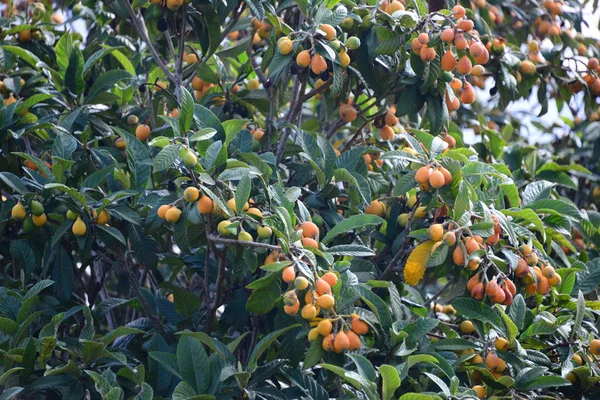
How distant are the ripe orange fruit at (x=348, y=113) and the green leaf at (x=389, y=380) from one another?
4.17ft

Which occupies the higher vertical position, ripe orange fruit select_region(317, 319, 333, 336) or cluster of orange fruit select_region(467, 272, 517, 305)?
ripe orange fruit select_region(317, 319, 333, 336)

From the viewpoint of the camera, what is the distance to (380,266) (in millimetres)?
3066

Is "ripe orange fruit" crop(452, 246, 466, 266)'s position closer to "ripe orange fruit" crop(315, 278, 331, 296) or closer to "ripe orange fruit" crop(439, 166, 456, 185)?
"ripe orange fruit" crop(439, 166, 456, 185)

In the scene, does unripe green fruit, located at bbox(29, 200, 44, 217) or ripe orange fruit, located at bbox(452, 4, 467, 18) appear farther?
ripe orange fruit, located at bbox(452, 4, 467, 18)

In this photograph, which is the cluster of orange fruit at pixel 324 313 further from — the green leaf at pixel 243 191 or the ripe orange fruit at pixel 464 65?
the ripe orange fruit at pixel 464 65

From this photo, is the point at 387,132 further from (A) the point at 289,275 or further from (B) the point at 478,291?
(A) the point at 289,275

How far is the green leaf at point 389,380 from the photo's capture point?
2184 millimetres

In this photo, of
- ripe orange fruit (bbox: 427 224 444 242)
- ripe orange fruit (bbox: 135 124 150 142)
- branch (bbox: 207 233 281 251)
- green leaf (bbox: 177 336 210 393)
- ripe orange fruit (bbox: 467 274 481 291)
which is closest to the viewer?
branch (bbox: 207 233 281 251)

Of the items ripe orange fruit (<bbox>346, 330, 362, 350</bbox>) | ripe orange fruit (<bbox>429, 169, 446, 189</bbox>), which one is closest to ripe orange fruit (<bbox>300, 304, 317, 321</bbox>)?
ripe orange fruit (<bbox>346, 330, 362, 350</bbox>)

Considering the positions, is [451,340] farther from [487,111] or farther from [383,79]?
[487,111]

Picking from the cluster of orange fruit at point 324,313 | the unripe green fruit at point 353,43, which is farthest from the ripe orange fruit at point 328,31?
the cluster of orange fruit at point 324,313

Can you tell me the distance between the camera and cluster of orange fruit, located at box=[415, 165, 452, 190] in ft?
8.42

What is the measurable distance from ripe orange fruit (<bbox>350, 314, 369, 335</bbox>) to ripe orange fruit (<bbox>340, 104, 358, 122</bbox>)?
3.72 feet

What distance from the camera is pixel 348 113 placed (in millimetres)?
3252
